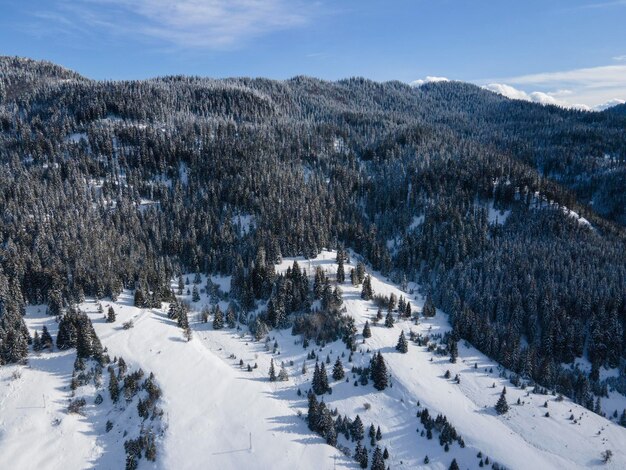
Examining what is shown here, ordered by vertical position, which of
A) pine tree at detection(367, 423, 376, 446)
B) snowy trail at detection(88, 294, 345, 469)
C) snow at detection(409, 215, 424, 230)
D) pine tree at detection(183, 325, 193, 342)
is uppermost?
snow at detection(409, 215, 424, 230)

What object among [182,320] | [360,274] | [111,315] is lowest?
[182,320]

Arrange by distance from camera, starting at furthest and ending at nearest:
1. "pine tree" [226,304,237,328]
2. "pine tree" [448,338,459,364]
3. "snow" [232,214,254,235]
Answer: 1. "snow" [232,214,254,235]
2. "pine tree" [226,304,237,328]
3. "pine tree" [448,338,459,364]

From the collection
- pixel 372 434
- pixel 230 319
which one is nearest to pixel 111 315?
pixel 230 319

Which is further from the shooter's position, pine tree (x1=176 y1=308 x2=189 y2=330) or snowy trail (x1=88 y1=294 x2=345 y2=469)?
pine tree (x1=176 y1=308 x2=189 y2=330)

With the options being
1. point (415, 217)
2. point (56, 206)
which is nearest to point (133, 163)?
point (56, 206)

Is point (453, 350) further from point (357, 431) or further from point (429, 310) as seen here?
point (357, 431)

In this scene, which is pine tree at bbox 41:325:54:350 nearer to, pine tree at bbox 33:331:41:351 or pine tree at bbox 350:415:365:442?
pine tree at bbox 33:331:41:351

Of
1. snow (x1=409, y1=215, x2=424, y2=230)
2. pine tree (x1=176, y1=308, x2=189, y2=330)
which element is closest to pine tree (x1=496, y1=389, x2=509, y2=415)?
pine tree (x1=176, y1=308, x2=189, y2=330)

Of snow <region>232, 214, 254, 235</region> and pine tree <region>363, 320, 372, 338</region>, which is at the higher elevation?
snow <region>232, 214, 254, 235</region>

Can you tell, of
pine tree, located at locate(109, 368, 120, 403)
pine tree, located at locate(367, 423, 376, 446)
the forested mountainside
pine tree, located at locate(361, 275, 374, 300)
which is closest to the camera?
pine tree, located at locate(367, 423, 376, 446)
